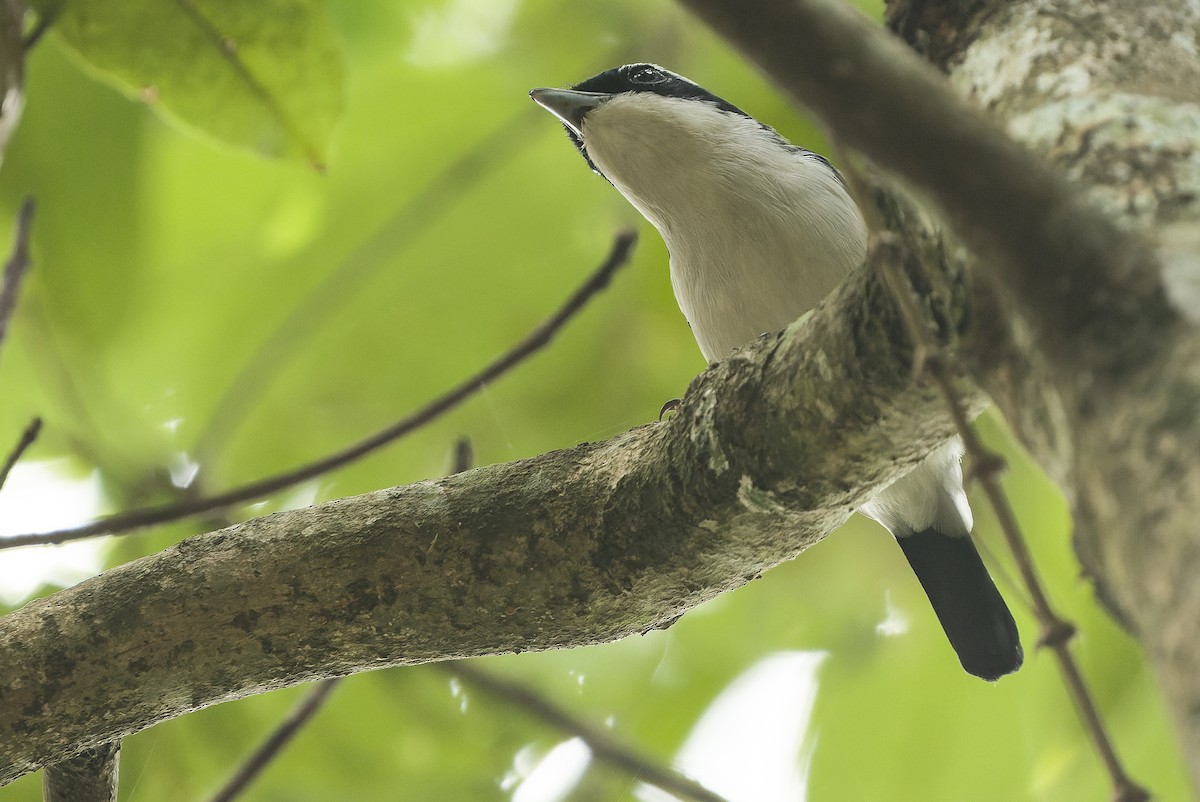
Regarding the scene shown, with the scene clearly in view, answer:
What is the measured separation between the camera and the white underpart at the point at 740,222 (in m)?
1.95

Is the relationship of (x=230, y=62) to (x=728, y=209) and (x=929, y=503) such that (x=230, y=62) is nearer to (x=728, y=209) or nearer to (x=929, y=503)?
(x=728, y=209)

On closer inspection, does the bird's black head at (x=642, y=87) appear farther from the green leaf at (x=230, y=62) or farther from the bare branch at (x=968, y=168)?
the bare branch at (x=968, y=168)

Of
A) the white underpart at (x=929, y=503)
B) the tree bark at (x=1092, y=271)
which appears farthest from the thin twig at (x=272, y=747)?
the tree bark at (x=1092, y=271)

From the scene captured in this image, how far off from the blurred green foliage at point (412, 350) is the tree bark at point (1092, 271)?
189 centimetres

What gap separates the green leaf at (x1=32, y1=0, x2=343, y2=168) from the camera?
6.07 ft

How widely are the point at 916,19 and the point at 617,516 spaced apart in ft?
1.92

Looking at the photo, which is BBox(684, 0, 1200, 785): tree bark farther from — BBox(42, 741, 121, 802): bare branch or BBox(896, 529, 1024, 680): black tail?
BBox(896, 529, 1024, 680): black tail

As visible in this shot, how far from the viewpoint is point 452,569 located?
1.32 m

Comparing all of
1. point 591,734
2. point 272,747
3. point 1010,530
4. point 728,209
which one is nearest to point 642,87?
point 728,209

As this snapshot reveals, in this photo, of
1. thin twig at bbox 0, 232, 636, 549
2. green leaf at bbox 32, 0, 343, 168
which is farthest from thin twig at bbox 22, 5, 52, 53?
thin twig at bbox 0, 232, 636, 549

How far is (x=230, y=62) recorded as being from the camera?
1.95 m

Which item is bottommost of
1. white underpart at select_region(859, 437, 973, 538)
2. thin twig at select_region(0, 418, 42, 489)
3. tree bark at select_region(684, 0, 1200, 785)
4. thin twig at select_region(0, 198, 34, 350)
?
thin twig at select_region(0, 418, 42, 489)

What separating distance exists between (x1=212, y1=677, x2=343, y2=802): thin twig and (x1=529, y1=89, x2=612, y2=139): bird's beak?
114cm

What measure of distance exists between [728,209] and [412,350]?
2.93 feet
